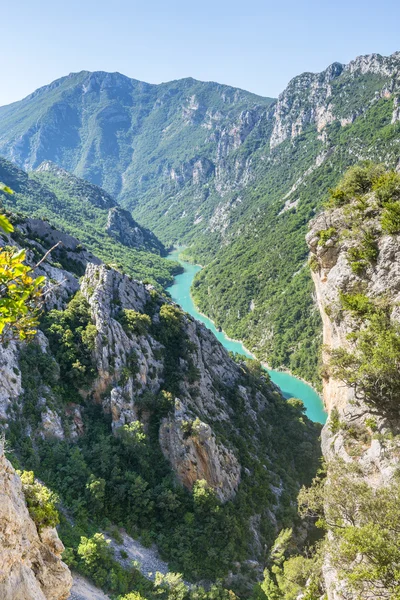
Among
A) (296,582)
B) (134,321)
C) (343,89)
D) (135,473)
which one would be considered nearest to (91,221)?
(343,89)

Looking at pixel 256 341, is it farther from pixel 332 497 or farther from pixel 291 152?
Answer: pixel 291 152

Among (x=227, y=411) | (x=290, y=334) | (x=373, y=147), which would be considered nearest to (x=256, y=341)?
(x=290, y=334)

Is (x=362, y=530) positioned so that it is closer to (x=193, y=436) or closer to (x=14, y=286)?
(x=14, y=286)

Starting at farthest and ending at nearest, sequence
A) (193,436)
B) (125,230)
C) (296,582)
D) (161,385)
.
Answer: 1. (125,230)
2. (161,385)
3. (193,436)
4. (296,582)

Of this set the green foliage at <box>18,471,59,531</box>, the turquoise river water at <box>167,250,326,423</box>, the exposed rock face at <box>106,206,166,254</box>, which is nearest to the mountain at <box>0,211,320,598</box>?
the green foliage at <box>18,471,59,531</box>

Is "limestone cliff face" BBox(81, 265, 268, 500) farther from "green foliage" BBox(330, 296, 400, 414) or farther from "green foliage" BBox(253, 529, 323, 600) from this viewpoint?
"green foliage" BBox(330, 296, 400, 414)

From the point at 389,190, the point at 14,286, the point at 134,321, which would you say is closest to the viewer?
the point at 14,286

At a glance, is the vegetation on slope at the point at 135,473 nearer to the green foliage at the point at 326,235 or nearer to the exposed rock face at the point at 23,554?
the exposed rock face at the point at 23,554
